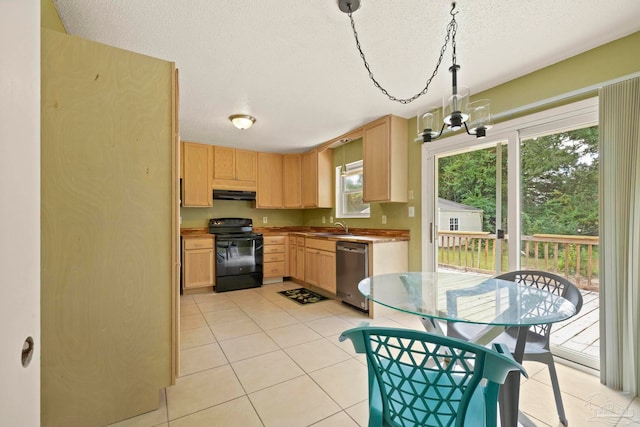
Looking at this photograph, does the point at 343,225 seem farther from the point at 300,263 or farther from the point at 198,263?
the point at 198,263

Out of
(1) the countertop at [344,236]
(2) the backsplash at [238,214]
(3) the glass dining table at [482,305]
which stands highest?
(2) the backsplash at [238,214]

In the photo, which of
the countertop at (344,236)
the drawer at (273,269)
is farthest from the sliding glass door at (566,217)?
the drawer at (273,269)

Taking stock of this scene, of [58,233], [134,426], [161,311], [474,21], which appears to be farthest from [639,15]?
[134,426]

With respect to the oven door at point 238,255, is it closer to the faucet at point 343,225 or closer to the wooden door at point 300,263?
the wooden door at point 300,263

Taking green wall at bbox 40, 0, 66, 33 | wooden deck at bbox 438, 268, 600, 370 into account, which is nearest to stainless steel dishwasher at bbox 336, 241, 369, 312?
wooden deck at bbox 438, 268, 600, 370

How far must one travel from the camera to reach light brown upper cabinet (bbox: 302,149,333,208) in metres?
4.82

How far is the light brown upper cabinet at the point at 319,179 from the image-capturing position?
4.82 m

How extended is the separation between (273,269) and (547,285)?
3.89 meters

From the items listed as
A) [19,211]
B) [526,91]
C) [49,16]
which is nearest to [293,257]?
[526,91]

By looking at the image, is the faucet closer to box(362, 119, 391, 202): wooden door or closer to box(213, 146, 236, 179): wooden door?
box(362, 119, 391, 202): wooden door

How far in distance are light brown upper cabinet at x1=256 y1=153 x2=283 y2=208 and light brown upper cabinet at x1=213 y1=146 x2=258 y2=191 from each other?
0.40ft

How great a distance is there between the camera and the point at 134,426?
1.53 m

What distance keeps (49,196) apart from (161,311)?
2.75 ft

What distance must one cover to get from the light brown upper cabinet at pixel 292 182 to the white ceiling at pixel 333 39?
2411mm
